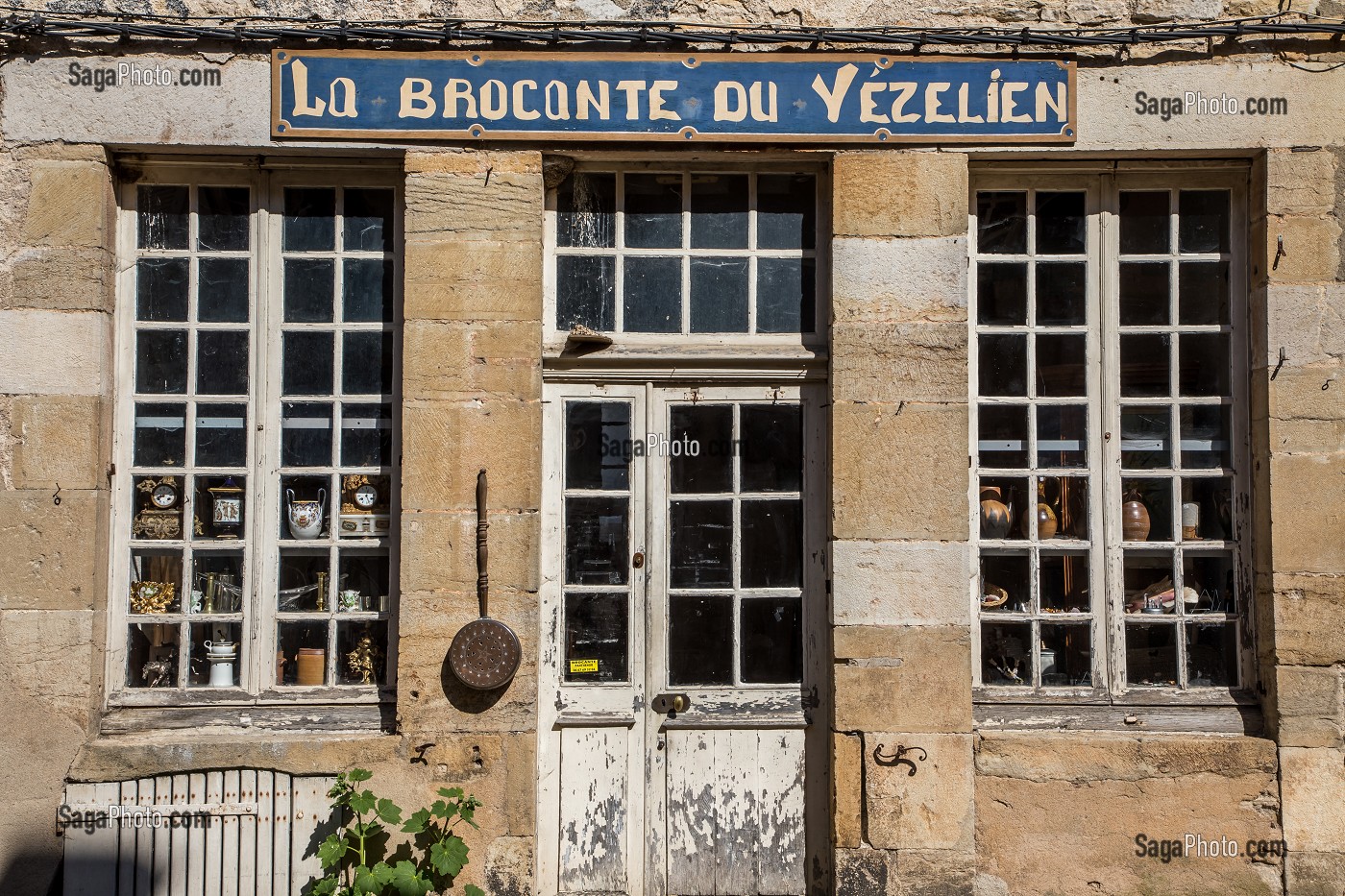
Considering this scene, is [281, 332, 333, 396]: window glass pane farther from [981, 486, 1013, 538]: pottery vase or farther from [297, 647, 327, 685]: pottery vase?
[981, 486, 1013, 538]: pottery vase

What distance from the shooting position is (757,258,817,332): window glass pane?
4746 mm

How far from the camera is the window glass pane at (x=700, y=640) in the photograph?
15.2ft

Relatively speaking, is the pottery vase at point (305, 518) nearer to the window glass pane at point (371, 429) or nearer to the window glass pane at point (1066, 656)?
the window glass pane at point (371, 429)

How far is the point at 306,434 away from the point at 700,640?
6.61ft

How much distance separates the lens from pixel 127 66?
4508 mm

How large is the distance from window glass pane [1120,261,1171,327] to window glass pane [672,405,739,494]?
6.17 feet

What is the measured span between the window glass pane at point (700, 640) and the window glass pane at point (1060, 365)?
176 cm

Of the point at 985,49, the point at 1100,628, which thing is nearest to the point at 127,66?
the point at 985,49

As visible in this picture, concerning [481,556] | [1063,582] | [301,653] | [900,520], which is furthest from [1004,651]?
[301,653]

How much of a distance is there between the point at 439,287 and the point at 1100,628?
3300 millimetres

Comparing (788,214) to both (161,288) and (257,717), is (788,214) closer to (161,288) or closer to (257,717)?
(161,288)

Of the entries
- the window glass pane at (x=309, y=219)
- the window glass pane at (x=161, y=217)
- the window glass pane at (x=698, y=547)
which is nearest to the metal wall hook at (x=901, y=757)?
the window glass pane at (x=698, y=547)

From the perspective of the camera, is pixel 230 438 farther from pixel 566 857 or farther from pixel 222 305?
pixel 566 857

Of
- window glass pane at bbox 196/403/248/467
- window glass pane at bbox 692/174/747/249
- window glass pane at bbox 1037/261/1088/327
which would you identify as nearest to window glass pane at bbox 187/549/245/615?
window glass pane at bbox 196/403/248/467
